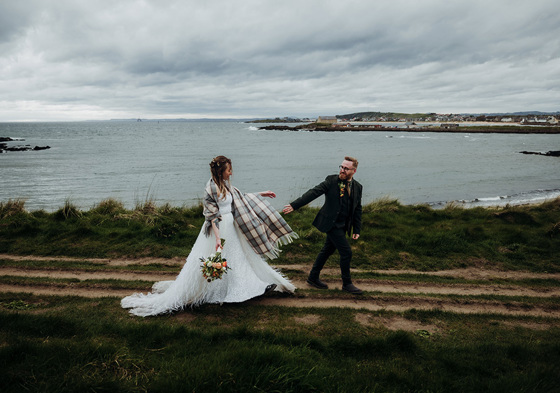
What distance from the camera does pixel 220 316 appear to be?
19.4 ft

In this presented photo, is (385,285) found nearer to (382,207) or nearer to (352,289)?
(352,289)

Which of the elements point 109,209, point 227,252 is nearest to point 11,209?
point 109,209

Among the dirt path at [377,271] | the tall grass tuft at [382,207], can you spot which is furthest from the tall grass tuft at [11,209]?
the tall grass tuft at [382,207]

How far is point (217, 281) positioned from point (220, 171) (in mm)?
2122

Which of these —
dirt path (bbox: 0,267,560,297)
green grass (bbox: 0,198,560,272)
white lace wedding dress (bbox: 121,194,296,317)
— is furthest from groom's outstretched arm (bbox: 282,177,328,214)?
green grass (bbox: 0,198,560,272)

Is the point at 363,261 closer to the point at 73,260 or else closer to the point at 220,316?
the point at 220,316

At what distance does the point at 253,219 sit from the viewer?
6.57 metres

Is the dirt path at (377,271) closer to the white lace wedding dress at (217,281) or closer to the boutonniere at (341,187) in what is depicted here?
the white lace wedding dress at (217,281)

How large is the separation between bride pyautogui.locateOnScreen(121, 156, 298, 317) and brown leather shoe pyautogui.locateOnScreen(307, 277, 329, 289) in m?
0.74

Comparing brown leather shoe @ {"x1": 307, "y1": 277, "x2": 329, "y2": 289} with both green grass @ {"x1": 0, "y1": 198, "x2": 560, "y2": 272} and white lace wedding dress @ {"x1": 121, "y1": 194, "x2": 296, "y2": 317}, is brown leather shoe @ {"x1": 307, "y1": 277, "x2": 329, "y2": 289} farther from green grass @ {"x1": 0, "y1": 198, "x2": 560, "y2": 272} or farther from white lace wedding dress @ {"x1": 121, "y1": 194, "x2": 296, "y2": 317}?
green grass @ {"x1": 0, "y1": 198, "x2": 560, "y2": 272}

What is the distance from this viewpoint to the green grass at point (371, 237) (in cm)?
922

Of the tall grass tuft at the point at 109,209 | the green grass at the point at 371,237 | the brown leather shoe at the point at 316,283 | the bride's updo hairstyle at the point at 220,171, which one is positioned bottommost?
the brown leather shoe at the point at 316,283

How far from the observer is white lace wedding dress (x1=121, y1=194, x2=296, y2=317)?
6.15m

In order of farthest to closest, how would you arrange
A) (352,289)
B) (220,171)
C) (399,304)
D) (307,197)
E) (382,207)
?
(382,207)
(352,289)
(307,197)
(399,304)
(220,171)
